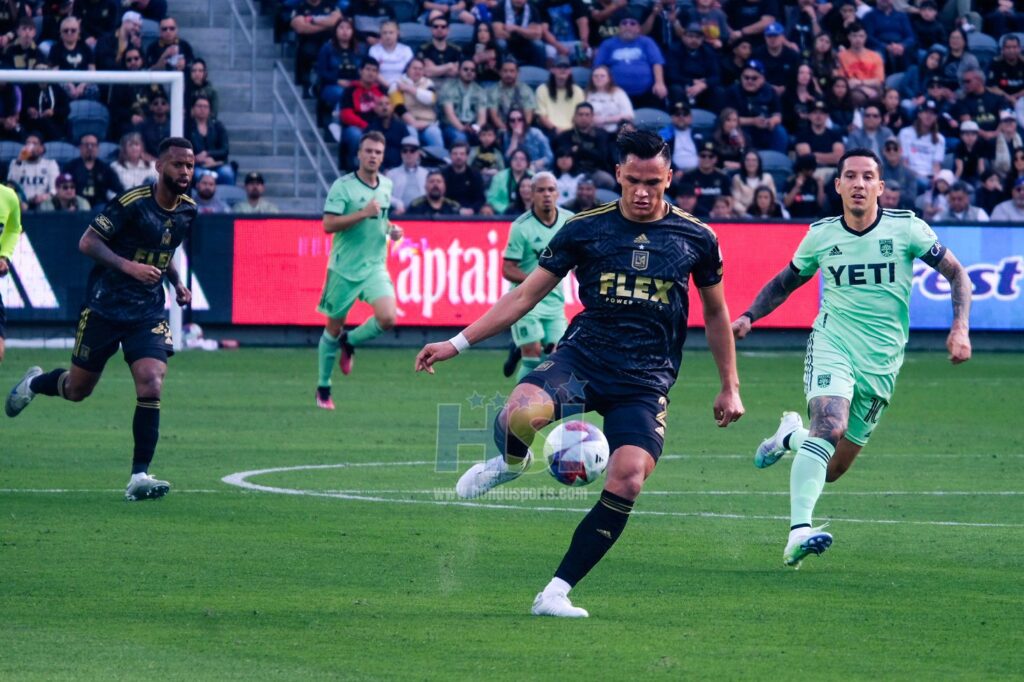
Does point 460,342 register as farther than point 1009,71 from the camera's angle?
No

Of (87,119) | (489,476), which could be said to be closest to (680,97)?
(87,119)

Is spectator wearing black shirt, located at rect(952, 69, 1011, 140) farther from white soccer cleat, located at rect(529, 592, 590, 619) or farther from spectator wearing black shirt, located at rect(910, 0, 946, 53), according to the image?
white soccer cleat, located at rect(529, 592, 590, 619)

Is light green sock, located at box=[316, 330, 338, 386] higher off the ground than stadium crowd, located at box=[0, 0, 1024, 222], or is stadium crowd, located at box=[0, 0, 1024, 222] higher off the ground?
stadium crowd, located at box=[0, 0, 1024, 222]

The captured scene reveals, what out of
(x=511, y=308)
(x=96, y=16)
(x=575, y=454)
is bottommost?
(x=96, y=16)

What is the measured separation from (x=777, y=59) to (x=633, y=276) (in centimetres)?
2122

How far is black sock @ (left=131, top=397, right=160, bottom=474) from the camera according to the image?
11758 mm

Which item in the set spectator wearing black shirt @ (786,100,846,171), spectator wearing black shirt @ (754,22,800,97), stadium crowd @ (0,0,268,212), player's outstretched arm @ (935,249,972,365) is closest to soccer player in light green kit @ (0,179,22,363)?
player's outstretched arm @ (935,249,972,365)

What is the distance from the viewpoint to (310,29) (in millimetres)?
27469

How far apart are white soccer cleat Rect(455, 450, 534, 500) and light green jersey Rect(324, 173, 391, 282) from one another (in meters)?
9.57

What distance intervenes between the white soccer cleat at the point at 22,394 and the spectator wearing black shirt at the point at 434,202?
37.4 ft

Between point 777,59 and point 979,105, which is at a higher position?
point 777,59

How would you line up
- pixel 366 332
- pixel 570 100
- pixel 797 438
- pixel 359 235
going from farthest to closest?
pixel 570 100
pixel 366 332
pixel 359 235
pixel 797 438

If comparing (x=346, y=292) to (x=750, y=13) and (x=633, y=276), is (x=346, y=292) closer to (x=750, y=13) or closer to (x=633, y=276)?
(x=633, y=276)

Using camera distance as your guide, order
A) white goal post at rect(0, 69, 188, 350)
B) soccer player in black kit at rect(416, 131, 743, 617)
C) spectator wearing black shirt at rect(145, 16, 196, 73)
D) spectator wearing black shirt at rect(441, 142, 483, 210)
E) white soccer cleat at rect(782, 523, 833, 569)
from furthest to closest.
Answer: spectator wearing black shirt at rect(145, 16, 196, 73) < spectator wearing black shirt at rect(441, 142, 483, 210) < white goal post at rect(0, 69, 188, 350) < white soccer cleat at rect(782, 523, 833, 569) < soccer player in black kit at rect(416, 131, 743, 617)
